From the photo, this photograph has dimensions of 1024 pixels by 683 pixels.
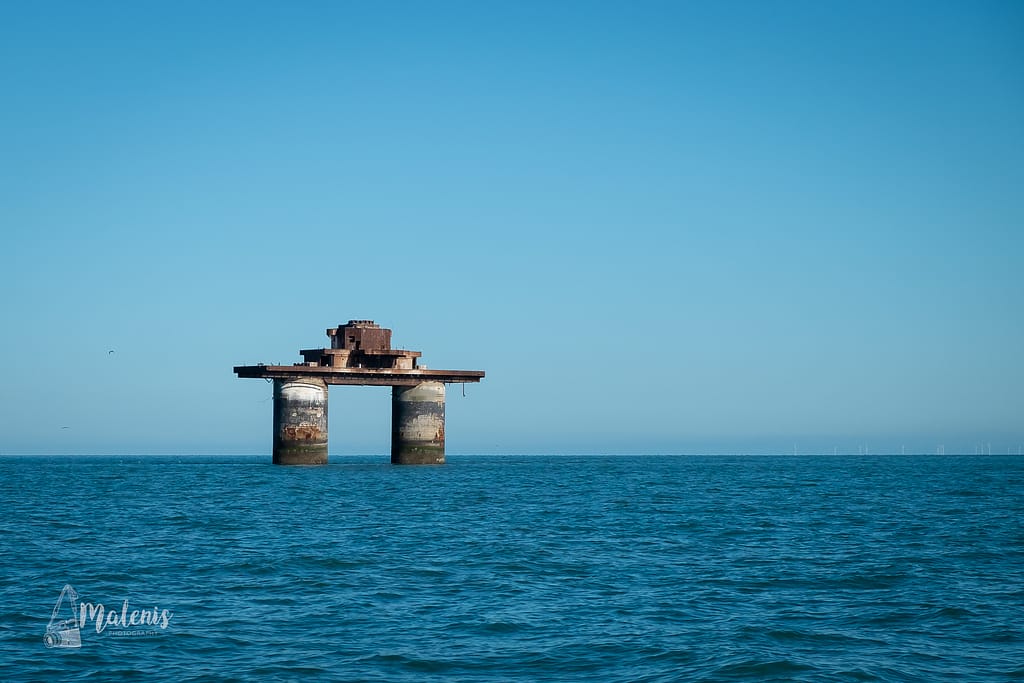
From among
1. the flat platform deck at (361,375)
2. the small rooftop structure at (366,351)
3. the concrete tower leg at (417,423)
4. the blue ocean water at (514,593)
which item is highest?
the small rooftop structure at (366,351)

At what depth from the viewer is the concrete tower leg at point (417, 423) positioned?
78375mm

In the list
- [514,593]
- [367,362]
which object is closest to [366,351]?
[367,362]

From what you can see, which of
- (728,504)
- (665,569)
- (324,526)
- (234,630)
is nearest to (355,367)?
(728,504)

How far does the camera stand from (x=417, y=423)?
260 ft

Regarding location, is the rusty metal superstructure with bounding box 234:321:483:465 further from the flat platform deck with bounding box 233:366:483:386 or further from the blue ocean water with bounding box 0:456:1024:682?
the blue ocean water with bounding box 0:456:1024:682

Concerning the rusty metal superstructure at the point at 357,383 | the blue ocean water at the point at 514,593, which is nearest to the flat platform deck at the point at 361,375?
the rusty metal superstructure at the point at 357,383

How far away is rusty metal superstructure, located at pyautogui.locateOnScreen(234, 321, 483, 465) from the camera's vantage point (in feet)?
244

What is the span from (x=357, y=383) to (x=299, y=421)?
4.99 metres

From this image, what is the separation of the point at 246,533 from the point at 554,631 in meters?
17.6

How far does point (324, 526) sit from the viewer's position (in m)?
36.6

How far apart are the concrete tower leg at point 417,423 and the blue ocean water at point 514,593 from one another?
3320cm

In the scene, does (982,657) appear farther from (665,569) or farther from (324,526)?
(324,526)

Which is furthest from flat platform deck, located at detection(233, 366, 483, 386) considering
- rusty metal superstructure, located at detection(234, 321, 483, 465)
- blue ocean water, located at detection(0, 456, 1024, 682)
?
blue ocean water, located at detection(0, 456, 1024, 682)

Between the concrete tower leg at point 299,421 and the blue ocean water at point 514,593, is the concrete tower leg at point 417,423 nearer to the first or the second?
the concrete tower leg at point 299,421
